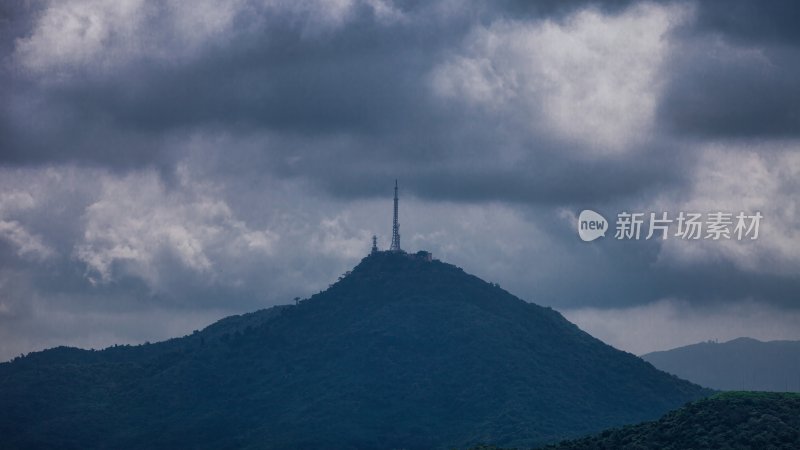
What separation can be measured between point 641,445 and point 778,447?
19141mm

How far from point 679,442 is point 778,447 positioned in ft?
48.0

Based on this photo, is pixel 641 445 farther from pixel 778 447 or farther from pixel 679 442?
pixel 778 447

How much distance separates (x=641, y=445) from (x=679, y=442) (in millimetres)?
5165

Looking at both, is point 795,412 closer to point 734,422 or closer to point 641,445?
point 734,422

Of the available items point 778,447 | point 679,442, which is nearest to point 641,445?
point 679,442

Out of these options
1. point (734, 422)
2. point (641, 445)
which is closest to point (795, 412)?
point (734, 422)

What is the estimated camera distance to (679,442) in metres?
199

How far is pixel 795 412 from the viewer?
19988 centimetres

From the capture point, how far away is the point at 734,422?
654ft

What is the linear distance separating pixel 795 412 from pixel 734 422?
28.3ft

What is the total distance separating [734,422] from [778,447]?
10436 mm

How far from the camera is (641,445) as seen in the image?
7869 inches

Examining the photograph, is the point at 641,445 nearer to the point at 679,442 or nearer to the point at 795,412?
the point at 679,442
